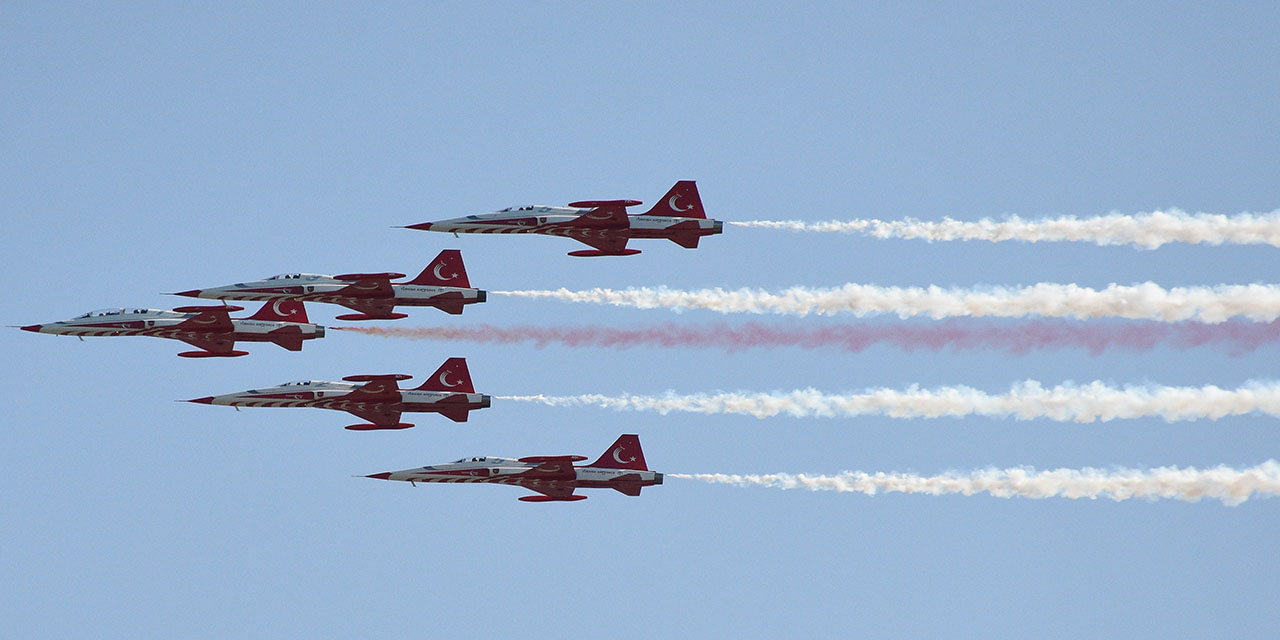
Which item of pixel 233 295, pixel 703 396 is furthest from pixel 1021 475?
pixel 233 295

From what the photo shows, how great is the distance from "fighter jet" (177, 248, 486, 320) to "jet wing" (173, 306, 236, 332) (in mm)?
678

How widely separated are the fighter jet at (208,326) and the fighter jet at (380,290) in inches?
39.9

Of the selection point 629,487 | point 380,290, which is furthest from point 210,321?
point 629,487

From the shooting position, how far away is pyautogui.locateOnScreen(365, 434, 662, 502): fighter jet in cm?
9162

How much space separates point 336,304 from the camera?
9175 centimetres

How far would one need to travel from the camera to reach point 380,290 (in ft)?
297

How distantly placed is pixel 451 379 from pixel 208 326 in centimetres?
1084

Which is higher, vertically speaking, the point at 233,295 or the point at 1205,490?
the point at 233,295

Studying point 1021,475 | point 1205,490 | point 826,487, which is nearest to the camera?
point 1205,490

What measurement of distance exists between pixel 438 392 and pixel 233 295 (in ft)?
32.6

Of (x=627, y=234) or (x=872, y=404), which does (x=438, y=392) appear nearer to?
(x=627, y=234)

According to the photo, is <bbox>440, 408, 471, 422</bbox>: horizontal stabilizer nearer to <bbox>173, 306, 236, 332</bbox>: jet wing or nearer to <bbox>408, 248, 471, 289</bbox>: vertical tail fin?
<bbox>408, 248, 471, 289</bbox>: vertical tail fin

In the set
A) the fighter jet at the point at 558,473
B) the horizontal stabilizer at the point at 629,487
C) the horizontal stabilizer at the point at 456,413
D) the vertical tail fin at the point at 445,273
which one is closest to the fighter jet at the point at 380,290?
the vertical tail fin at the point at 445,273

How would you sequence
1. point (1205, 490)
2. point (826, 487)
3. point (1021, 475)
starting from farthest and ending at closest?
1. point (826, 487)
2. point (1021, 475)
3. point (1205, 490)
